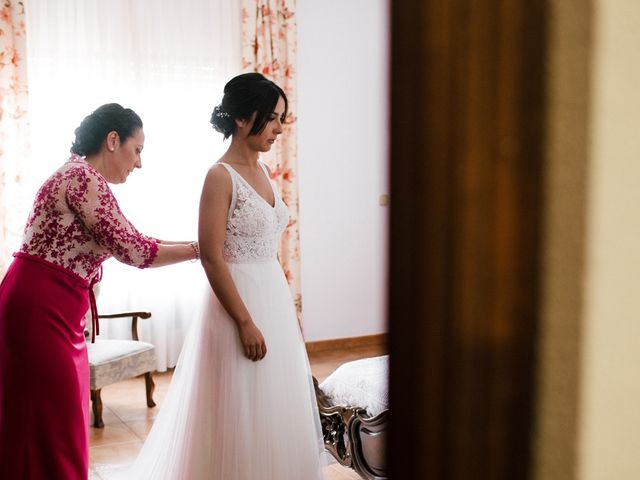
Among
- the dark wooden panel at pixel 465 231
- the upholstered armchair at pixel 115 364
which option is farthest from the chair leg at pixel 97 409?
the dark wooden panel at pixel 465 231

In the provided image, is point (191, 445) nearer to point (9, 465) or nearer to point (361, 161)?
point (9, 465)

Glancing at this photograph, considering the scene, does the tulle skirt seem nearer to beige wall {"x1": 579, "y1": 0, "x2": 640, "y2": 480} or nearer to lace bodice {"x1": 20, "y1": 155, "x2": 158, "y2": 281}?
lace bodice {"x1": 20, "y1": 155, "x2": 158, "y2": 281}

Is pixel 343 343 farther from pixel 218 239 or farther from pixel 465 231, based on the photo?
pixel 465 231

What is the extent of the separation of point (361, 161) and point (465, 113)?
5282mm

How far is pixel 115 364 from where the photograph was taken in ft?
12.6

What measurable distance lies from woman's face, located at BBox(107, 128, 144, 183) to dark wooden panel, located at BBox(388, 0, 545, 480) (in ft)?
6.08

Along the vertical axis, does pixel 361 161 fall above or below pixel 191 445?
above

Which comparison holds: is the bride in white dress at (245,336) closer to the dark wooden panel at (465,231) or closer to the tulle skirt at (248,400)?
the tulle skirt at (248,400)

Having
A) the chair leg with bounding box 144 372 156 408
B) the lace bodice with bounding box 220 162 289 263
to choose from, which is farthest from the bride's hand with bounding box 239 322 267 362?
the chair leg with bounding box 144 372 156 408

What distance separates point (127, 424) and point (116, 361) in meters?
0.38

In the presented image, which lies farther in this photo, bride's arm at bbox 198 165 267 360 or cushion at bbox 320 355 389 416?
cushion at bbox 320 355 389 416

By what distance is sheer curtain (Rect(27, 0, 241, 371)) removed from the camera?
448 cm

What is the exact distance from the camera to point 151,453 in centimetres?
246

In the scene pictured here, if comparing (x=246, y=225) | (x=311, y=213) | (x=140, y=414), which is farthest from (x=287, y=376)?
(x=311, y=213)
